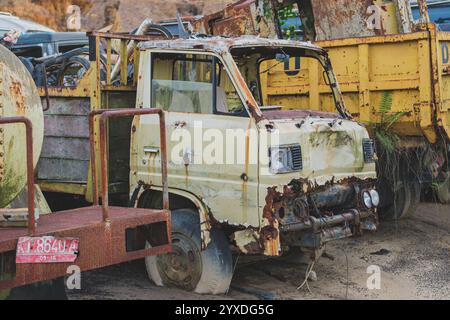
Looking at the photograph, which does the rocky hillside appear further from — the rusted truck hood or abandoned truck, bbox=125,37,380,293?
the rusted truck hood

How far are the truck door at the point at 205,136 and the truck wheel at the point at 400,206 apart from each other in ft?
10.8

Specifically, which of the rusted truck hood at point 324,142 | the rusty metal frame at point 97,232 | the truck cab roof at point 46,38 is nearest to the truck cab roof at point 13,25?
the truck cab roof at point 46,38

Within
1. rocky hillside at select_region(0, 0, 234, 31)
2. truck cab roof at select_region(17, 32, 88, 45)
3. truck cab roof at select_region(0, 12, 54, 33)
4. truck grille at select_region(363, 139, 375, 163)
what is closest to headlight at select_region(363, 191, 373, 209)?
truck grille at select_region(363, 139, 375, 163)

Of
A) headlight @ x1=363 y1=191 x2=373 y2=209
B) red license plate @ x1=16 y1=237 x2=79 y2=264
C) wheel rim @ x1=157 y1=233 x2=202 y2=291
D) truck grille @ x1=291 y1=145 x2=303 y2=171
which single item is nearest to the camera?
red license plate @ x1=16 y1=237 x2=79 y2=264

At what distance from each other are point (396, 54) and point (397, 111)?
0.58 m

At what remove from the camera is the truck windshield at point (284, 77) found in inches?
276

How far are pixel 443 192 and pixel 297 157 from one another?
151 inches

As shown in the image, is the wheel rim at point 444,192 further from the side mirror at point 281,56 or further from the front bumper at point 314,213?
the side mirror at point 281,56

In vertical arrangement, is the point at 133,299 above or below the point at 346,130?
A: below

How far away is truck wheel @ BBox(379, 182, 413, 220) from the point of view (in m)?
8.39

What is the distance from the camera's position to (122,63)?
6680 mm

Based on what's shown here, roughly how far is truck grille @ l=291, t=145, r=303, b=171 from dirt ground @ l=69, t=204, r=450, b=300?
45.6 inches
